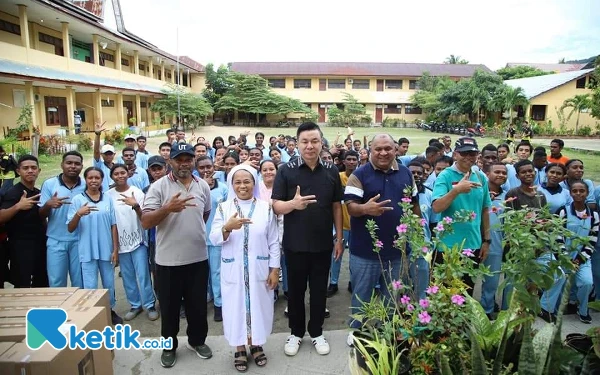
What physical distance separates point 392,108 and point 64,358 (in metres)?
43.6

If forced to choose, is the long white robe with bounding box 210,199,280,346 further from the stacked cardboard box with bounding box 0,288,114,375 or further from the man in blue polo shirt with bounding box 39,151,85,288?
the man in blue polo shirt with bounding box 39,151,85,288

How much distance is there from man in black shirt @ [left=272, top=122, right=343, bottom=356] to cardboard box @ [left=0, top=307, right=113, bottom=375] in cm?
146

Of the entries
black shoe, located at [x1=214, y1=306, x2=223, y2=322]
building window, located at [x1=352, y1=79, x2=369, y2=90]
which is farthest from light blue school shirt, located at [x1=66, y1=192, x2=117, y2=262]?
building window, located at [x1=352, y1=79, x2=369, y2=90]

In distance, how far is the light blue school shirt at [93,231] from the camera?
3.75 m

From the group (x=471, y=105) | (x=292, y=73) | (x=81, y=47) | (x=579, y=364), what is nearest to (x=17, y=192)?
(x=579, y=364)

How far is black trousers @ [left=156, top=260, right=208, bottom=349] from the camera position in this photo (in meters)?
3.20

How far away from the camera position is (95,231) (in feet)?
12.6

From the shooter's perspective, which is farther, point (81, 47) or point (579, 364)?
point (81, 47)

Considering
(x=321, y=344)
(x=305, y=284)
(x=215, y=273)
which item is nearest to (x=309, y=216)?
(x=305, y=284)

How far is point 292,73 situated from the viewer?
41594 mm

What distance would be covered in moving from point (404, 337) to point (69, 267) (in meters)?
3.28

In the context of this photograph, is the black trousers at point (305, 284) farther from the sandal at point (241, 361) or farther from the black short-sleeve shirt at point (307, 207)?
the sandal at point (241, 361)

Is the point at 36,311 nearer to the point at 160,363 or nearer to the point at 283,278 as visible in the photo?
the point at 160,363

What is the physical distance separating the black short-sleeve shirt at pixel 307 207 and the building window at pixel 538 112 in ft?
115
